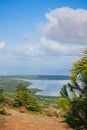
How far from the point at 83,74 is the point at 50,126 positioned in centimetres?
355

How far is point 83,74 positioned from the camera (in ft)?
55.0

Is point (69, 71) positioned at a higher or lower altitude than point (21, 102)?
higher

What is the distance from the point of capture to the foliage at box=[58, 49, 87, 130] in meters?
17.3

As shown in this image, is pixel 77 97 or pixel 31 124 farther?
pixel 31 124

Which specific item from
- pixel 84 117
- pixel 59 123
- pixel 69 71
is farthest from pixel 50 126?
pixel 69 71

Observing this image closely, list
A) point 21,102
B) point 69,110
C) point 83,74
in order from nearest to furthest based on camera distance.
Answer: point 83,74
point 69,110
point 21,102

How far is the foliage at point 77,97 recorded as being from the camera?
17297 millimetres

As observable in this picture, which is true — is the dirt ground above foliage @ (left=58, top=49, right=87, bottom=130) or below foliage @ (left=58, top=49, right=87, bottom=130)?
below

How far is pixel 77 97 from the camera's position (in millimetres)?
17500

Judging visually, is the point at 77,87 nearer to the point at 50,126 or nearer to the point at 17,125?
the point at 50,126

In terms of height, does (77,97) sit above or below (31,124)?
above

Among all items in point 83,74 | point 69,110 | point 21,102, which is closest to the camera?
point 83,74

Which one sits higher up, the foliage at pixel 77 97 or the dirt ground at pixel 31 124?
the foliage at pixel 77 97

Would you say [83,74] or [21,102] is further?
[21,102]
